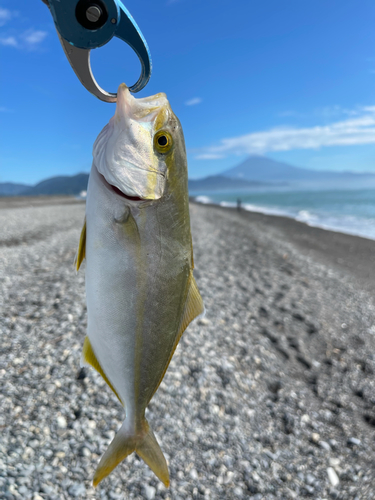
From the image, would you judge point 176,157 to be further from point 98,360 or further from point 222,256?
point 222,256

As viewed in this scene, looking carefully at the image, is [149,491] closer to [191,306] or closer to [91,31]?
[191,306]

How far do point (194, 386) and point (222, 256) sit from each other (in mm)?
7989

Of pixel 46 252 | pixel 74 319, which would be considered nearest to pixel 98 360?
pixel 74 319

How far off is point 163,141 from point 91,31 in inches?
23.4

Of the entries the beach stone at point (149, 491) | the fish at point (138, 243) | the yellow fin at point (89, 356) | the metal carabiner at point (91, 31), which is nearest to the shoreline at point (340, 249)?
the beach stone at point (149, 491)

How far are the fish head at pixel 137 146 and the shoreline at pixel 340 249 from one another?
9.85 m

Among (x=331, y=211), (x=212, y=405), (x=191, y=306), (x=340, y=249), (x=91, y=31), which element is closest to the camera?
(x=91, y=31)

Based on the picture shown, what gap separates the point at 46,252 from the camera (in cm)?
1045

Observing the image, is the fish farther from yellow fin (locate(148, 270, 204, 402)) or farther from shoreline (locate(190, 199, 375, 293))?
shoreline (locate(190, 199, 375, 293))

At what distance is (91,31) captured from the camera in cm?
162

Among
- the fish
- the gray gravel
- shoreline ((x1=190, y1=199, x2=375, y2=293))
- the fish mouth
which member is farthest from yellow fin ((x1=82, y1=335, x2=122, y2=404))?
shoreline ((x1=190, y1=199, x2=375, y2=293))

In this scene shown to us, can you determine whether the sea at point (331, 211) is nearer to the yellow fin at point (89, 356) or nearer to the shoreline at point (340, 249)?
the shoreline at point (340, 249)

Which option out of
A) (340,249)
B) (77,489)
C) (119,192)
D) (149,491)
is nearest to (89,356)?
(119,192)

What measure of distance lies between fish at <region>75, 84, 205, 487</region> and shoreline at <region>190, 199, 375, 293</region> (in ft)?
31.5
